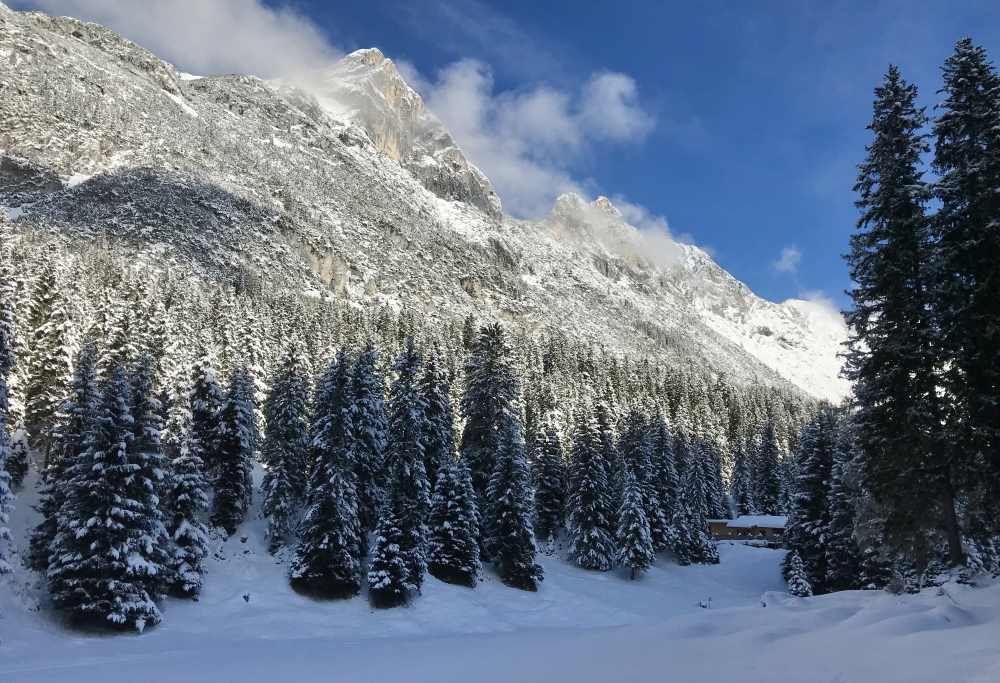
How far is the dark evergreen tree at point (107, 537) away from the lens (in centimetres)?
2330

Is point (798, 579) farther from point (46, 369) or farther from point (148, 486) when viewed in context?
point (46, 369)

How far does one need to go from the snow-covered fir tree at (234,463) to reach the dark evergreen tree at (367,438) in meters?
7.91

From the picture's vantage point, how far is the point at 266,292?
140 m

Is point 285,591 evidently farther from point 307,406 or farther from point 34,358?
point 34,358

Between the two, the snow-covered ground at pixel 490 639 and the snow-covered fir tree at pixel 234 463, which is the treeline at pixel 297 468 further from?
the snow-covered ground at pixel 490 639

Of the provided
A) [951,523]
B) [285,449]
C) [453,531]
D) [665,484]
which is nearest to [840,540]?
[665,484]

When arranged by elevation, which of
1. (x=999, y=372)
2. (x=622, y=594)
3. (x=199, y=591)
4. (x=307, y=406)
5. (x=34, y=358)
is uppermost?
(x=34, y=358)

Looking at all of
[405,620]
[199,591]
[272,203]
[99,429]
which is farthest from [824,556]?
[272,203]

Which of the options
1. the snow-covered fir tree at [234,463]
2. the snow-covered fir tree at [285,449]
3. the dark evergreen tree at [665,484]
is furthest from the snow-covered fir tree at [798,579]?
the snow-covered fir tree at [234,463]

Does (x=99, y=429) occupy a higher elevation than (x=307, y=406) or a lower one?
lower

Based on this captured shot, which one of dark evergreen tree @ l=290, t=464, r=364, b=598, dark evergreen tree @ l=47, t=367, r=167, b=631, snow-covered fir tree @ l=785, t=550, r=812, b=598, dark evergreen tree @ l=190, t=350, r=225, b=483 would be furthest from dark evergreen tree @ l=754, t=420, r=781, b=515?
dark evergreen tree @ l=47, t=367, r=167, b=631

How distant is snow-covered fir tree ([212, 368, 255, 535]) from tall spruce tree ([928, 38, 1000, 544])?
35.0 meters

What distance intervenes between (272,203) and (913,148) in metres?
194

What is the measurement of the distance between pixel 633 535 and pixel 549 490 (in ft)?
27.9
